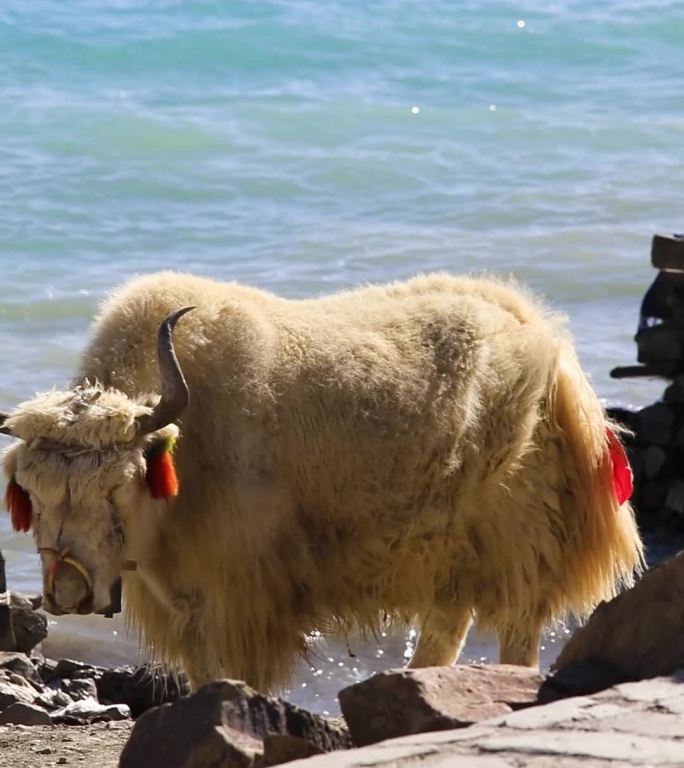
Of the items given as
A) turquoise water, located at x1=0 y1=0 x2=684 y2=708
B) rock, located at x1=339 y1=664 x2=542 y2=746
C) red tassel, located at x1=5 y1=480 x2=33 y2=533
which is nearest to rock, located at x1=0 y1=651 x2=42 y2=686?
turquoise water, located at x1=0 y1=0 x2=684 y2=708

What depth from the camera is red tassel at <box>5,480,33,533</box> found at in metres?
4.92

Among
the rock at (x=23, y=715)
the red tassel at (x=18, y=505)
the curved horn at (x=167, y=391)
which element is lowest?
the rock at (x=23, y=715)

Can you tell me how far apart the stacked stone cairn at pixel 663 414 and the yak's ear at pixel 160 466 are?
4018 mm

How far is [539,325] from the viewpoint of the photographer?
601cm

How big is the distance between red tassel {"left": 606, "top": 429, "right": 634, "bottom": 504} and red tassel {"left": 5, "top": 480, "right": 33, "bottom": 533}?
2044mm

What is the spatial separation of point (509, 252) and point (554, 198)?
2.31 metres

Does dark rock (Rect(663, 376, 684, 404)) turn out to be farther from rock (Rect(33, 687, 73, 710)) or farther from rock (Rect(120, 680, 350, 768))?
rock (Rect(120, 680, 350, 768))

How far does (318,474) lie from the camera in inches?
214

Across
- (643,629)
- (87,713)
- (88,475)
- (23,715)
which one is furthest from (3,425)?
(643,629)

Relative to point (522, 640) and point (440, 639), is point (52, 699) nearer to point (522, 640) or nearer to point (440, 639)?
point (440, 639)

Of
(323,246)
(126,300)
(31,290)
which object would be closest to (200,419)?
(126,300)

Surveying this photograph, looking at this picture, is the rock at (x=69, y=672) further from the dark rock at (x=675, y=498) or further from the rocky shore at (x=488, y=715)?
the dark rock at (x=675, y=498)

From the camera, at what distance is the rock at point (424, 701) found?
3877 mm

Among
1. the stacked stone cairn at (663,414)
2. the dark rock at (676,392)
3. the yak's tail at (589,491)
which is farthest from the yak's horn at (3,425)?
the dark rock at (676,392)
